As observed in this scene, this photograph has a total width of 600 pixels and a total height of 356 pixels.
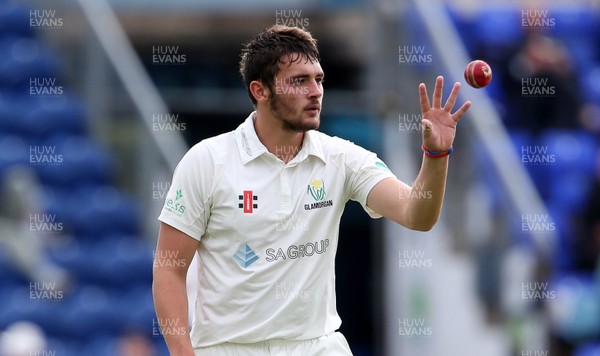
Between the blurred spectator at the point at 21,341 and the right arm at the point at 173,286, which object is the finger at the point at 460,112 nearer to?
the right arm at the point at 173,286

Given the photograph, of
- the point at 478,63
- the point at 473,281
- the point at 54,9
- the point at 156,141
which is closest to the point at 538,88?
the point at 473,281

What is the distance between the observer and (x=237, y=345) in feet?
16.2

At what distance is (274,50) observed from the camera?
501 cm

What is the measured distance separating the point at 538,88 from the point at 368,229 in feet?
16.7

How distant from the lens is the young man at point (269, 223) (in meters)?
4.87

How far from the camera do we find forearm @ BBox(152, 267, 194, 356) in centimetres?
474

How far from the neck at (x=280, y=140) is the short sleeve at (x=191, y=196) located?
28 centimetres

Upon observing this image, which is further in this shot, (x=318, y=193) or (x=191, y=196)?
(x=318, y=193)

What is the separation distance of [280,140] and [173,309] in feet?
2.76
